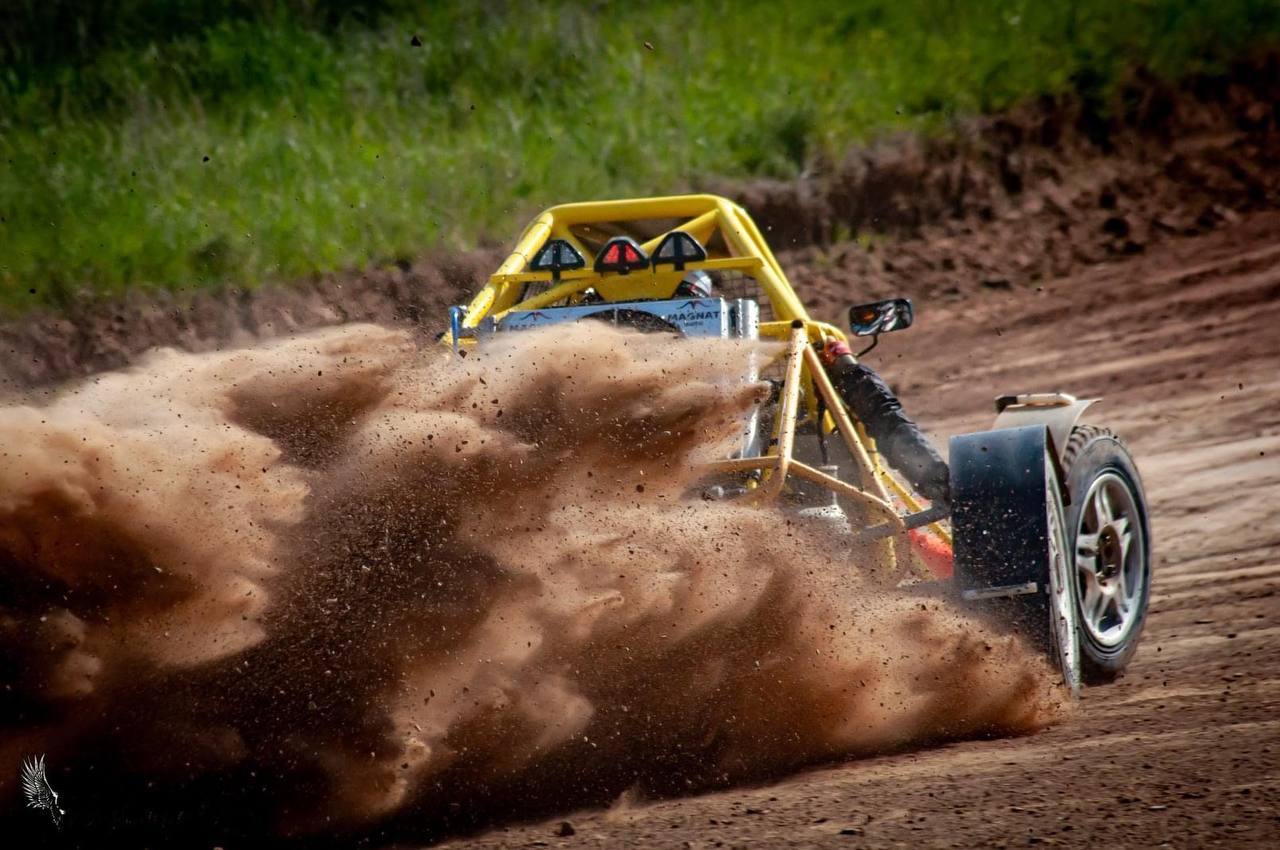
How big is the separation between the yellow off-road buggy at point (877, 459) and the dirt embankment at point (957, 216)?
20.6ft

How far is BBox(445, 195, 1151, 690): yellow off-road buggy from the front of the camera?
17.0ft

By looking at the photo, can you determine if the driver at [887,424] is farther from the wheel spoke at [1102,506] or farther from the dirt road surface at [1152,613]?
the dirt road surface at [1152,613]

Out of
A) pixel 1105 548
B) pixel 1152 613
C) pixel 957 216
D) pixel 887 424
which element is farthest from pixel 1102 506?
pixel 957 216

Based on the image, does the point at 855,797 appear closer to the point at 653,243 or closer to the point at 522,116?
the point at 653,243

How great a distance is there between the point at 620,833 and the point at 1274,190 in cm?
1060

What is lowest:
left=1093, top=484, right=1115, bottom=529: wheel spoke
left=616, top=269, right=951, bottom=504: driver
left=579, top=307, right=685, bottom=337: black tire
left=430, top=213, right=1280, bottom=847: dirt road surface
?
left=430, top=213, right=1280, bottom=847: dirt road surface

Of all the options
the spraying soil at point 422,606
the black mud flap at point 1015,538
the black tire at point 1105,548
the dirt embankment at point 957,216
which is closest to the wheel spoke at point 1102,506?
the black tire at point 1105,548

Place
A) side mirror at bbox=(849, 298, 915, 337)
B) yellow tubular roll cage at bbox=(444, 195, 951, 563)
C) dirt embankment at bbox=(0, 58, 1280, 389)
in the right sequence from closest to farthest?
yellow tubular roll cage at bbox=(444, 195, 951, 563) < side mirror at bbox=(849, 298, 915, 337) < dirt embankment at bbox=(0, 58, 1280, 389)

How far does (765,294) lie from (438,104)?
39.1ft

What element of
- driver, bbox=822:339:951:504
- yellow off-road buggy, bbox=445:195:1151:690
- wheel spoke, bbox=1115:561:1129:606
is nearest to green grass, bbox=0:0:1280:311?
yellow off-road buggy, bbox=445:195:1151:690

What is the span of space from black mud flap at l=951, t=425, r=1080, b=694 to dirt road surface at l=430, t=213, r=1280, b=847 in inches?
13.6

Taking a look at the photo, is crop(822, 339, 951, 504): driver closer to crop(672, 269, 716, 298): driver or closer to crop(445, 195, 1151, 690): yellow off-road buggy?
crop(445, 195, 1151, 690): yellow off-road buggy

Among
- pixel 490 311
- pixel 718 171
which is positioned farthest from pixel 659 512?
pixel 718 171

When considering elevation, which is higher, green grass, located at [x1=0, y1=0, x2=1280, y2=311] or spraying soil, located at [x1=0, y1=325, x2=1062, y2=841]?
green grass, located at [x1=0, y1=0, x2=1280, y2=311]
